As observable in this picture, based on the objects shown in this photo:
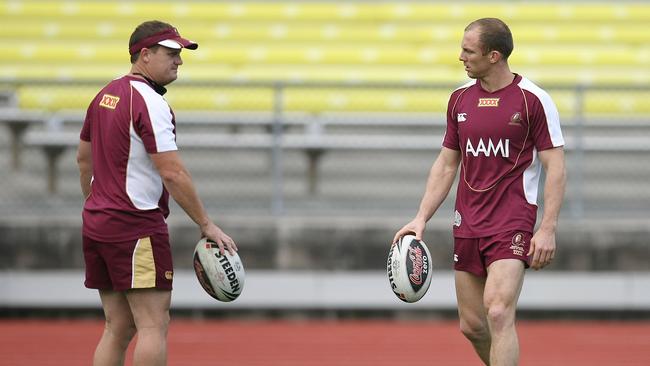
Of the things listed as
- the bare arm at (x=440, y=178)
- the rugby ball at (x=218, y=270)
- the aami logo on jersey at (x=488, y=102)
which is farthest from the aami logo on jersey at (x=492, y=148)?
the rugby ball at (x=218, y=270)

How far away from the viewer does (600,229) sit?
12203 millimetres

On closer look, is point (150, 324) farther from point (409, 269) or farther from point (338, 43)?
point (338, 43)

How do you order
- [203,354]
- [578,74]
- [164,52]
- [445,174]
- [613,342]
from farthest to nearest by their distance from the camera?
[578,74] < [613,342] < [203,354] < [445,174] < [164,52]

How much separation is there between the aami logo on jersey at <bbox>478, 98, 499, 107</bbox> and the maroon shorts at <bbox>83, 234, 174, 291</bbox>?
69.5 inches

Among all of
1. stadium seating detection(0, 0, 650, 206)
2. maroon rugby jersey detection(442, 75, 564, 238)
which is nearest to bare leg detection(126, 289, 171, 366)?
maroon rugby jersey detection(442, 75, 564, 238)

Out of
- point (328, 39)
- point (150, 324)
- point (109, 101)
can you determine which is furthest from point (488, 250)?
point (328, 39)

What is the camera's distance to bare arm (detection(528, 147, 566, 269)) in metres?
6.42

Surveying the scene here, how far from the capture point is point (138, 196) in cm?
636

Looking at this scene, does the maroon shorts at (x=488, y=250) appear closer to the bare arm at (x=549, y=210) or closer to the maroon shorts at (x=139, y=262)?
the bare arm at (x=549, y=210)

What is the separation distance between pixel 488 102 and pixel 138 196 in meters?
1.86

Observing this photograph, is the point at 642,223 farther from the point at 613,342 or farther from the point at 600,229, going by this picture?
the point at 613,342

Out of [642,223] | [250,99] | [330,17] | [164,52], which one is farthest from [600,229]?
[164,52]

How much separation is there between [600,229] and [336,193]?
256 cm

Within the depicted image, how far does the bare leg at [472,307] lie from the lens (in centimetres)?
671
